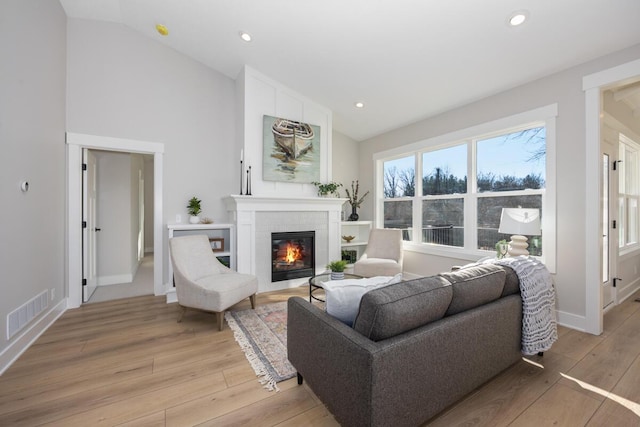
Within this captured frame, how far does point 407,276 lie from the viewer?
455cm

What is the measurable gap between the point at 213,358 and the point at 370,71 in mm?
3512

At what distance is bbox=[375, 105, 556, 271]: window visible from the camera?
3.04 meters

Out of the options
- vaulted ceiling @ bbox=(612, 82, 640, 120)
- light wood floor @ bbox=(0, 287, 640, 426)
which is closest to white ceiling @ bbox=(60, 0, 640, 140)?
vaulted ceiling @ bbox=(612, 82, 640, 120)

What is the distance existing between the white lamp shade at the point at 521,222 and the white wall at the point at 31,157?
4377 mm

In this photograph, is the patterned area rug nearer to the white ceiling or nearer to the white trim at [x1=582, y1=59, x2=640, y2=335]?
the white trim at [x1=582, y1=59, x2=640, y2=335]

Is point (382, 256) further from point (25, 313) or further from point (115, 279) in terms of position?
point (115, 279)

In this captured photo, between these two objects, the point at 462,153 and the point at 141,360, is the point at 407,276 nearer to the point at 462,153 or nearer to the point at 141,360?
the point at 462,153

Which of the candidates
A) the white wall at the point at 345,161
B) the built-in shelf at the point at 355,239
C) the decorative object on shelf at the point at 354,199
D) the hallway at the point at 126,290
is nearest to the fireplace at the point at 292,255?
the built-in shelf at the point at 355,239

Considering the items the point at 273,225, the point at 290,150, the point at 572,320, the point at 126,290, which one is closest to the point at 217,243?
the point at 273,225

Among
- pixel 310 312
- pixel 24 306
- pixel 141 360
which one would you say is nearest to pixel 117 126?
pixel 24 306

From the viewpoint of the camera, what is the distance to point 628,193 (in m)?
3.89

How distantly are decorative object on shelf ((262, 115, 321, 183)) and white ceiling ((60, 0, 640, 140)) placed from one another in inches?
23.4

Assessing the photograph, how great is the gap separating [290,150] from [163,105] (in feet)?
6.25

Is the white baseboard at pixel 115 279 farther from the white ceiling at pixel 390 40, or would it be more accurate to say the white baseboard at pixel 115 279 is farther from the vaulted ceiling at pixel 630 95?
the vaulted ceiling at pixel 630 95
